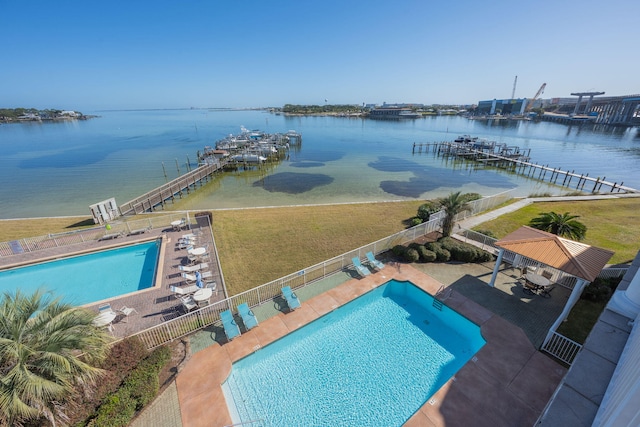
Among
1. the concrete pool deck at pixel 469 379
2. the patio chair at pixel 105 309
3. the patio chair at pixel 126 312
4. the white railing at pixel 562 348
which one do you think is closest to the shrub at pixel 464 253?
the concrete pool deck at pixel 469 379

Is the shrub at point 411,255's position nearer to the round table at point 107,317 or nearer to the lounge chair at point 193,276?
the lounge chair at point 193,276

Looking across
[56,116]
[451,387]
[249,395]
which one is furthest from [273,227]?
[56,116]

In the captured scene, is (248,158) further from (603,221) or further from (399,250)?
(603,221)

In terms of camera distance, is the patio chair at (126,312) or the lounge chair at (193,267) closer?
the patio chair at (126,312)

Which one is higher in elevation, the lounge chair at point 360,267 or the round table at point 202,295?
the round table at point 202,295

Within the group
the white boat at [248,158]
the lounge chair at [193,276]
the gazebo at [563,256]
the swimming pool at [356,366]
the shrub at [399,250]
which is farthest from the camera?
the white boat at [248,158]

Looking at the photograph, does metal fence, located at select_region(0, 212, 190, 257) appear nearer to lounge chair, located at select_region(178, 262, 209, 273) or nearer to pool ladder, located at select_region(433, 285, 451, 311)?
lounge chair, located at select_region(178, 262, 209, 273)

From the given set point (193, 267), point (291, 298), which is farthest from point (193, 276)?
point (291, 298)
